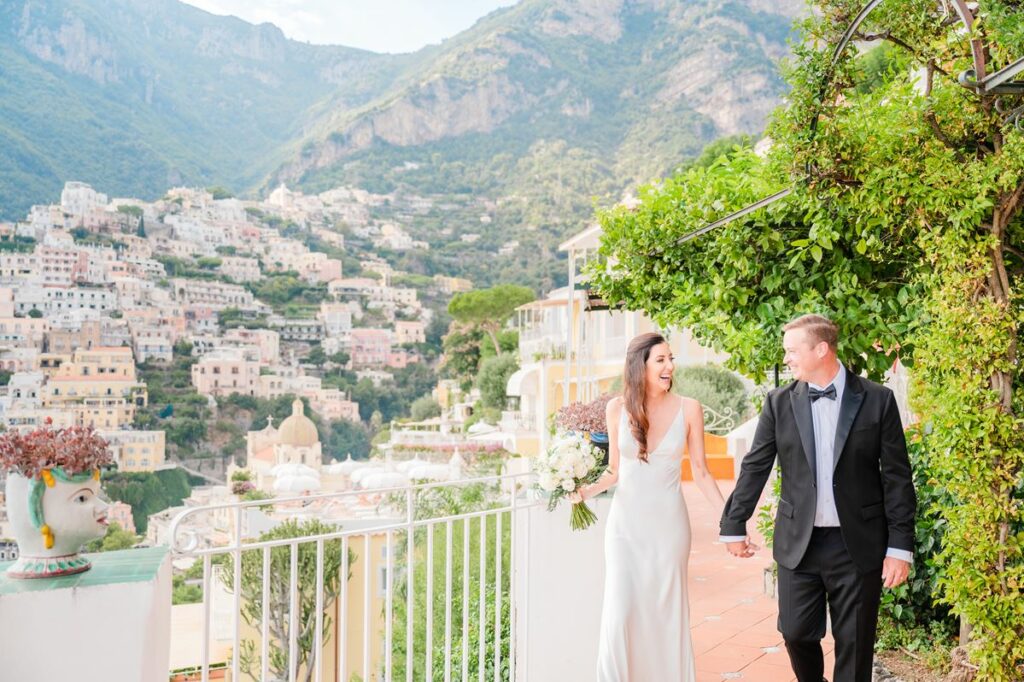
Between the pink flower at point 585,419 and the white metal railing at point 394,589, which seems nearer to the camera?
the white metal railing at point 394,589

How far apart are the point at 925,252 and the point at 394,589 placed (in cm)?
1355

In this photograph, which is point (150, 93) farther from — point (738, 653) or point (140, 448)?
point (738, 653)

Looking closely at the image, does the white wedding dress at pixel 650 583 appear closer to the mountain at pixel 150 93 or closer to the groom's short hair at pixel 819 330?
the groom's short hair at pixel 819 330

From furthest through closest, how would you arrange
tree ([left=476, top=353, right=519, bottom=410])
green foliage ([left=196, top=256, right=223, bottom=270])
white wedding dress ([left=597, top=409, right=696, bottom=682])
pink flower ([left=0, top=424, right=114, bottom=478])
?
green foliage ([left=196, top=256, right=223, bottom=270])
tree ([left=476, top=353, right=519, bottom=410])
white wedding dress ([left=597, top=409, right=696, bottom=682])
pink flower ([left=0, top=424, right=114, bottom=478])

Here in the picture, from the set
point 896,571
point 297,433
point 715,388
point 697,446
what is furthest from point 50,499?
point 297,433

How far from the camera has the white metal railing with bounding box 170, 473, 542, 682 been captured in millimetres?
2629

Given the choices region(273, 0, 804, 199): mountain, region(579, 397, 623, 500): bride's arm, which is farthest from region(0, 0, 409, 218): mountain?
region(579, 397, 623, 500): bride's arm

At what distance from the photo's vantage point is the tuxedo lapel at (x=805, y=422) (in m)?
2.76

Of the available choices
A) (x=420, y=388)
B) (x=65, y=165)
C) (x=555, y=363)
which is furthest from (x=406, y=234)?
(x=555, y=363)

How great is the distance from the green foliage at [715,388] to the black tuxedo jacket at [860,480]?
44.8 ft

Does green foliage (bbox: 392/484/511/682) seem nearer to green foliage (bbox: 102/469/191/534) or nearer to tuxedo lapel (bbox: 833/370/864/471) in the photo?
tuxedo lapel (bbox: 833/370/864/471)

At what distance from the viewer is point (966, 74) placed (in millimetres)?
2451

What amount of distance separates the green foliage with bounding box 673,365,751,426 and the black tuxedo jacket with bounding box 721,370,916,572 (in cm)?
1366

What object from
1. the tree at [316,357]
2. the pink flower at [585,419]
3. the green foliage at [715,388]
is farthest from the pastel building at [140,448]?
the pink flower at [585,419]
